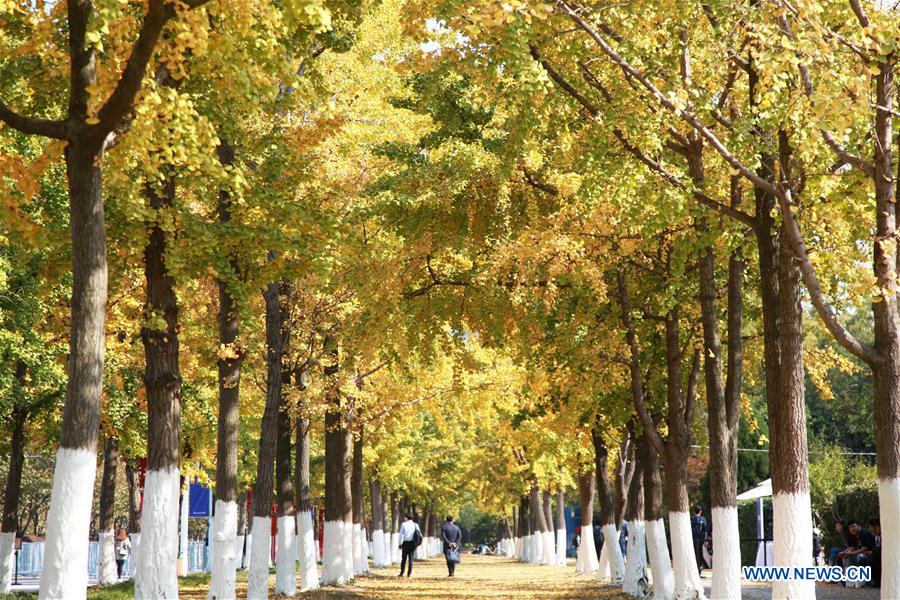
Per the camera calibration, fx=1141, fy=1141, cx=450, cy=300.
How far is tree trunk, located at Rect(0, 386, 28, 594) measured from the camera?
23.6 meters

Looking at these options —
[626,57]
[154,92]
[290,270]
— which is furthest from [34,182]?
[626,57]

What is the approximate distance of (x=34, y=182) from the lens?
476 inches

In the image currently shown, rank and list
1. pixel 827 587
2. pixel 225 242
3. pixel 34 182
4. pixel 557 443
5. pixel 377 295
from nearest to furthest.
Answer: pixel 34 182
pixel 225 242
pixel 377 295
pixel 827 587
pixel 557 443

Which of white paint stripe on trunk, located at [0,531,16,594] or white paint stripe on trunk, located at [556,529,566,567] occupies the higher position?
white paint stripe on trunk, located at [0,531,16,594]

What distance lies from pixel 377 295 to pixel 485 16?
9.04m

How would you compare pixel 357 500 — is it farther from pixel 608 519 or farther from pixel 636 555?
pixel 636 555

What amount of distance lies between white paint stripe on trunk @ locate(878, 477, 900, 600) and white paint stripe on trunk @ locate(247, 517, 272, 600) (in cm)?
1104

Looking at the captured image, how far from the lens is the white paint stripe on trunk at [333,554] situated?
27.0 metres

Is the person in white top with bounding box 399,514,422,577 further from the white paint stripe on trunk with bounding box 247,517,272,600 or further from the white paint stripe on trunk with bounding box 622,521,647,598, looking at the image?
the white paint stripe on trunk with bounding box 247,517,272,600

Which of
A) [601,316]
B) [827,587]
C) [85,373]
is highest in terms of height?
[601,316]

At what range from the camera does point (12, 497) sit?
2438 centimetres

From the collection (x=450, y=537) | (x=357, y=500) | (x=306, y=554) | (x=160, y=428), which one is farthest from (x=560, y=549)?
(x=160, y=428)

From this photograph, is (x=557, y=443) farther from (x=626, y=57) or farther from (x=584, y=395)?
(x=626, y=57)

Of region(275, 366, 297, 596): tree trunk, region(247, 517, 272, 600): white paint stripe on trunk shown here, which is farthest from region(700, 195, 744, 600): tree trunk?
region(275, 366, 297, 596): tree trunk
